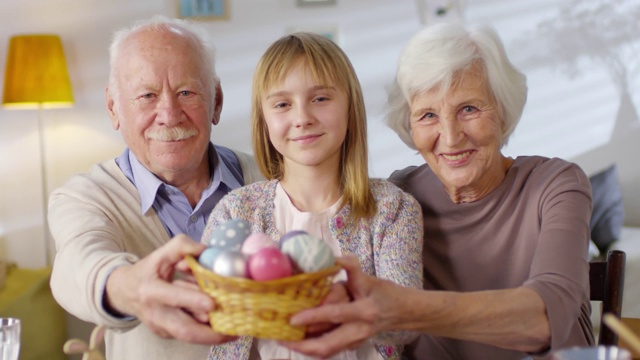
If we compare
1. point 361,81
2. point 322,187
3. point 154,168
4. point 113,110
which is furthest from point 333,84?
point 361,81

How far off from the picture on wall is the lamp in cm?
82

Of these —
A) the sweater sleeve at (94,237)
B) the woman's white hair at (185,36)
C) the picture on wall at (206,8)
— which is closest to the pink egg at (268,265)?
the sweater sleeve at (94,237)

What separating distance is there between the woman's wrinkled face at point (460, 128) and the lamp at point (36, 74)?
281 cm

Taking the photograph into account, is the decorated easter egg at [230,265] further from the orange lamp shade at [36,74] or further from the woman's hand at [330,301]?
the orange lamp shade at [36,74]

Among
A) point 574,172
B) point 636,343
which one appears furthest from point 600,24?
point 636,343

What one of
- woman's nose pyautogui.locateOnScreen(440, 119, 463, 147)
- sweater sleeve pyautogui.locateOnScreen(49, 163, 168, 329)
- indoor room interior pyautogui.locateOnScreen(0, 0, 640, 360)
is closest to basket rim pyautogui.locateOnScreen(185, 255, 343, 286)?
sweater sleeve pyautogui.locateOnScreen(49, 163, 168, 329)

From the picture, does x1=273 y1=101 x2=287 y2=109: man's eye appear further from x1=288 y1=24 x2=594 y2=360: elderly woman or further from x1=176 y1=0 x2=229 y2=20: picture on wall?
x1=176 y1=0 x2=229 y2=20: picture on wall

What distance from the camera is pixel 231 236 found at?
137 cm

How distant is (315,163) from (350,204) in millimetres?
126

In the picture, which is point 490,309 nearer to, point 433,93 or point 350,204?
point 350,204

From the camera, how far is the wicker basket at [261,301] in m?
1.19

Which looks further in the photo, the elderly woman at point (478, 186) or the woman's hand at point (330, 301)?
the elderly woman at point (478, 186)

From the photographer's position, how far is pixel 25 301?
3.79m

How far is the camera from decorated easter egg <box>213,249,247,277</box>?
1228 mm
